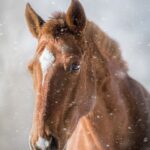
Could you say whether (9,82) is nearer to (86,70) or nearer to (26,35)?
(26,35)

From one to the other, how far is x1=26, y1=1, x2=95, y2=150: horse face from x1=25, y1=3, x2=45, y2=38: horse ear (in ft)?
0.16

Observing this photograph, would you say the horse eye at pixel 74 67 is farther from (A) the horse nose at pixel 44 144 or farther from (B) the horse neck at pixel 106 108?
(A) the horse nose at pixel 44 144

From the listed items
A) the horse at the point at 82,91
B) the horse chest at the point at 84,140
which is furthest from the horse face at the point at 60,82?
the horse chest at the point at 84,140

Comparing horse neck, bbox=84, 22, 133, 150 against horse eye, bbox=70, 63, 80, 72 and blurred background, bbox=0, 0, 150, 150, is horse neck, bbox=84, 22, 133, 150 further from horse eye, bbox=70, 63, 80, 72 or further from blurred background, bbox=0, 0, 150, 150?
blurred background, bbox=0, 0, 150, 150

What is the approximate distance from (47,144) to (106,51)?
1.41 metres

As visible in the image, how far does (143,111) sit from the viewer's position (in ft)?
16.6

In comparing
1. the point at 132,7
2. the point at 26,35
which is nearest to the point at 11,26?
the point at 26,35

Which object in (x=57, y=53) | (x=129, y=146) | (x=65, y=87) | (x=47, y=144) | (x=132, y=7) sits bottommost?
(x=129, y=146)

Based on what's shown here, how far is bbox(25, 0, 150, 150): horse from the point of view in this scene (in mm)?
4346

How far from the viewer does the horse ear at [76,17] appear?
473 cm

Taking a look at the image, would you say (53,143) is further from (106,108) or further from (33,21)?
(33,21)

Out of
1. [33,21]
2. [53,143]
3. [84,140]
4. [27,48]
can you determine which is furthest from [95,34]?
[27,48]

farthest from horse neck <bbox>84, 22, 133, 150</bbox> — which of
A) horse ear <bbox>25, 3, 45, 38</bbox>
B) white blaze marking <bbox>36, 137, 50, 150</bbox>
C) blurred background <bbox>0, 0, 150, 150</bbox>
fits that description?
blurred background <bbox>0, 0, 150, 150</bbox>

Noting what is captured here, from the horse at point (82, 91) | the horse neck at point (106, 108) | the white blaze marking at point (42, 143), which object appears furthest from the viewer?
the horse neck at point (106, 108)
